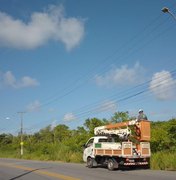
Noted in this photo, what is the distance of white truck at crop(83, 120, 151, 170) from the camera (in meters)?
22.8

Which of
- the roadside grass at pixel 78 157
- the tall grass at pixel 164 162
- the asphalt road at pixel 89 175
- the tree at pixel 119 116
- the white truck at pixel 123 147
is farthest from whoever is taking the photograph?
the tree at pixel 119 116

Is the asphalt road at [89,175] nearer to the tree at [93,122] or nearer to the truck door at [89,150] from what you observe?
the truck door at [89,150]

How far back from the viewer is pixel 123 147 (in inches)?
894

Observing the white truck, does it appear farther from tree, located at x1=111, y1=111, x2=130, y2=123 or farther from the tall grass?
tree, located at x1=111, y1=111, x2=130, y2=123

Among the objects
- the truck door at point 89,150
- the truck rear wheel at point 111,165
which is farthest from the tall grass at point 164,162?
the truck door at point 89,150

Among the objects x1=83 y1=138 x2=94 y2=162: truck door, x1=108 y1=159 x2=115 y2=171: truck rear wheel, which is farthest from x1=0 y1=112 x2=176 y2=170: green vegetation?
x1=83 y1=138 x2=94 y2=162: truck door

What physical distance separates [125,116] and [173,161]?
38259 mm

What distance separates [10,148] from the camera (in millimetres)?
89438

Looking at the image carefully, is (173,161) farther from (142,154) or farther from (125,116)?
(125,116)

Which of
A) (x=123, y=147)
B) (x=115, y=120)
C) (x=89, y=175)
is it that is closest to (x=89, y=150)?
(x=123, y=147)

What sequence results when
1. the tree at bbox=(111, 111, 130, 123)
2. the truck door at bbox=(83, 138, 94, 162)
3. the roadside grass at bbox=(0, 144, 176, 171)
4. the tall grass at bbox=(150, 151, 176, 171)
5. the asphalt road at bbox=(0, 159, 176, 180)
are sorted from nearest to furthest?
the asphalt road at bbox=(0, 159, 176, 180) → the tall grass at bbox=(150, 151, 176, 171) → the roadside grass at bbox=(0, 144, 176, 171) → the truck door at bbox=(83, 138, 94, 162) → the tree at bbox=(111, 111, 130, 123)

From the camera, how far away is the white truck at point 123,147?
74.9 ft

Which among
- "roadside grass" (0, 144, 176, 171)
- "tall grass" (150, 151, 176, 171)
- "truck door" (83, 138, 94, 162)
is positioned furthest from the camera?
"truck door" (83, 138, 94, 162)

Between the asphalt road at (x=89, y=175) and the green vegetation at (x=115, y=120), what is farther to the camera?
the green vegetation at (x=115, y=120)
